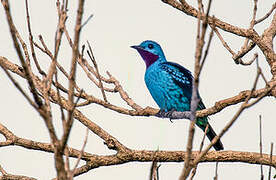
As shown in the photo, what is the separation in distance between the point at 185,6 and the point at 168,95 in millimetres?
3019

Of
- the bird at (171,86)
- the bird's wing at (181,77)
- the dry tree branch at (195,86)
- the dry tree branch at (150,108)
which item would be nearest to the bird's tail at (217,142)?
the bird at (171,86)

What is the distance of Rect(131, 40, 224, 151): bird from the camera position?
8.64m

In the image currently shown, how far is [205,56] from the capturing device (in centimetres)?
257

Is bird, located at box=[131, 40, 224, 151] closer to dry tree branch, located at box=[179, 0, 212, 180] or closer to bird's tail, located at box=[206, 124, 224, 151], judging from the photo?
bird's tail, located at box=[206, 124, 224, 151]

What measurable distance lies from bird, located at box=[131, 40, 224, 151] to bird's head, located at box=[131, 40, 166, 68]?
6 centimetres

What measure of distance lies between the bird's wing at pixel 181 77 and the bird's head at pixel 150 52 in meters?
0.39

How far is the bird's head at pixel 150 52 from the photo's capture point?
9.66 meters

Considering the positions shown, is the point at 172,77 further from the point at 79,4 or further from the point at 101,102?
the point at 79,4

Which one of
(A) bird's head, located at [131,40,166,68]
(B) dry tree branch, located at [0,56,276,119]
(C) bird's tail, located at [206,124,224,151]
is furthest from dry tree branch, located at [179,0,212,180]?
(A) bird's head, located at [131,40,166,68]

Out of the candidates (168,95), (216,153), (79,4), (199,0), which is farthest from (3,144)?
(168,95)

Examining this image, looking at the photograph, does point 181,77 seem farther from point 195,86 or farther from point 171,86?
point 195,86

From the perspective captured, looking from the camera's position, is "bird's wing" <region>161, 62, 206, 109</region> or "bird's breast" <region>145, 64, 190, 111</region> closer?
"bird's breast" <region>145, 64, 190, 111</region>

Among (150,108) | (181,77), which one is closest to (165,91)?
(181,77)

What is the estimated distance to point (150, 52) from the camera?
9.76 m
